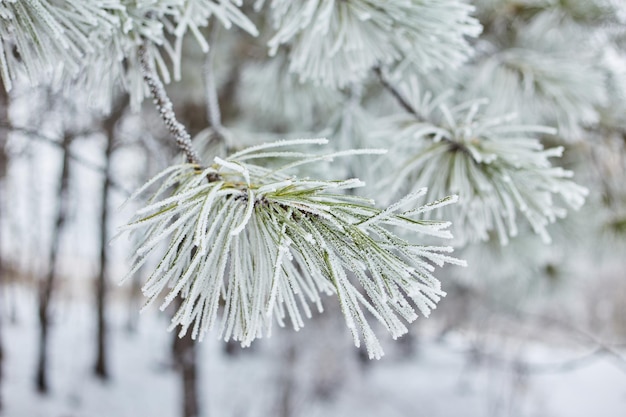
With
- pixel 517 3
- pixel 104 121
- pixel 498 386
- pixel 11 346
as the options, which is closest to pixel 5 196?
pixel 104 121

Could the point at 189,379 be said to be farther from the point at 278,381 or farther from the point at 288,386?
the point at 278,381

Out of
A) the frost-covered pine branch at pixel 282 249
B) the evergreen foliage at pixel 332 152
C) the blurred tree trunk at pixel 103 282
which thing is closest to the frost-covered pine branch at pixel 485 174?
the evergreen foliage at pixel 332 152

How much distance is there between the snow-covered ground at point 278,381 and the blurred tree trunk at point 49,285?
0.45ft

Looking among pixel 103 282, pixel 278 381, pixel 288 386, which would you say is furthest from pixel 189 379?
pixel 103 282

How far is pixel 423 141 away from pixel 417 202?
5.4 inches

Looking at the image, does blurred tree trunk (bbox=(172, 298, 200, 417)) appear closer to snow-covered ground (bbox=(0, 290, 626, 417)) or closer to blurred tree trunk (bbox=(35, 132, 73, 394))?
snow-covered ground (bbox=(0, 290, 626, 417))

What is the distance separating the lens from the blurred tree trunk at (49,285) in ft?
14.4

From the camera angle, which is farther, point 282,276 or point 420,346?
point 420,346

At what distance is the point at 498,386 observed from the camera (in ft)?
27.8

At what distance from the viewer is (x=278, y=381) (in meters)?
5.52

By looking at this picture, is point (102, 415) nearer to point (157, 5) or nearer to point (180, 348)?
point (180, 348)

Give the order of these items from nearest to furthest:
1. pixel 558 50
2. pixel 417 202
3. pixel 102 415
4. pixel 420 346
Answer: pixel 417 202 → pixel 558 50 → pixel 102 415 → pixel 420 346

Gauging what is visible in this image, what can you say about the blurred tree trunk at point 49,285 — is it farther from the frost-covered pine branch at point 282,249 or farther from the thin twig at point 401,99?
the frost-covered pine branch at point 282,249

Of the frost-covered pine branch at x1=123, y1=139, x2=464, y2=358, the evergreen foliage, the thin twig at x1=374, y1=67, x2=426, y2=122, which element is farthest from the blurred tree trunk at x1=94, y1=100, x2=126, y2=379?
the frost-covered pine branch at x1=123, y1=139, x2=464, y2=358
